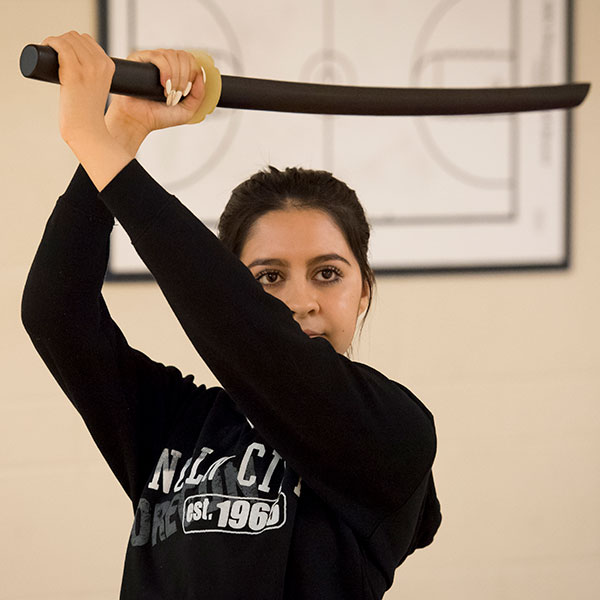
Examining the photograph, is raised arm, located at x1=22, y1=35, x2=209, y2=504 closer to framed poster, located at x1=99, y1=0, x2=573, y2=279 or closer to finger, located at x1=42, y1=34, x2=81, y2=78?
finger, located at x1=42, y1=34, x2=81, y2=78

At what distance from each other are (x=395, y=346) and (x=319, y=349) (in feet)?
4.17

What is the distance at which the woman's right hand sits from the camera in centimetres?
72

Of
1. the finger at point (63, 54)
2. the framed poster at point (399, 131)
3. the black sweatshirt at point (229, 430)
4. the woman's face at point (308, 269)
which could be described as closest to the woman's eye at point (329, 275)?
the woman's face at point (308, 269)

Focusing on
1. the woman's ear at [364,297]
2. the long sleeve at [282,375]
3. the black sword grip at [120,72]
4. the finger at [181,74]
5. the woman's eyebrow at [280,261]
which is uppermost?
the finger at [181,74]

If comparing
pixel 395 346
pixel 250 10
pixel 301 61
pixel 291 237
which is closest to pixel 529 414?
pixel 395 346

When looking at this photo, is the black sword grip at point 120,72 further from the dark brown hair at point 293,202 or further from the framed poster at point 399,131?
the framed poster at point 399,131

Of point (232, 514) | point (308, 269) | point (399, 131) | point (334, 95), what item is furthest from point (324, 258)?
point (399, 131)

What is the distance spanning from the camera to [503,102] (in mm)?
954

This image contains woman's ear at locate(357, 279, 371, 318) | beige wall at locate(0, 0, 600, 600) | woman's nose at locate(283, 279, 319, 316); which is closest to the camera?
Answer: woman's nose at locate(283, 279, 319, 316)

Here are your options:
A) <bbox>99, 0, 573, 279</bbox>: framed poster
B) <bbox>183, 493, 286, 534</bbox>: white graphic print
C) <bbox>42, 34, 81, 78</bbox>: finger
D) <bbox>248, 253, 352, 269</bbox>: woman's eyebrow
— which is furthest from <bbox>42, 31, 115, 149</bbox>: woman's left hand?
<bbox>99, 0, 573, 279</bbox>: framed poster

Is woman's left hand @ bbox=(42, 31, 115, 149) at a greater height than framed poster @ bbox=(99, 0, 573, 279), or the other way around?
framed poster @ bbox=(99, 0, 573, 279)

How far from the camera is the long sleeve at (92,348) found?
74 centimetres

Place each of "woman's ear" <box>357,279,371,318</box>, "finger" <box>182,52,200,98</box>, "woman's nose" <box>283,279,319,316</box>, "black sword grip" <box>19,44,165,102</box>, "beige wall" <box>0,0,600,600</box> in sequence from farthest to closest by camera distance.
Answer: "beige wall" <box>0,0,600,600</box>, "woman's ear" <box>357,279,371,318</box>, "woman's nose" <box>283,279,319,316</box>, "finger" <box>182,52,200,98</box>, "black sword grip" <box>19,44,165,102</box>

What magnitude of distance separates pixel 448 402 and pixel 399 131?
2.20 ft
